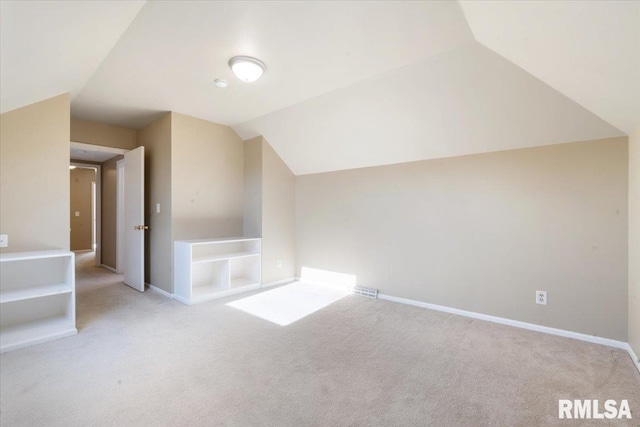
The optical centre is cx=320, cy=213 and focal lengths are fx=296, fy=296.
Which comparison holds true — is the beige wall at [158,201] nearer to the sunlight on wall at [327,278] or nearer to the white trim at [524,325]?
the sunlight on wall at [327,278]

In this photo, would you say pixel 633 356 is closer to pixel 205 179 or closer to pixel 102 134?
pixel 205 179

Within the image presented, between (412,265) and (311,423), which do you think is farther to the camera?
(412,265)

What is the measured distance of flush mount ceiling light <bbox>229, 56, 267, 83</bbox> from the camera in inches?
96.3

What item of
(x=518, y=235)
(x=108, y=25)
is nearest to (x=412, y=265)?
(x=518, y=235)

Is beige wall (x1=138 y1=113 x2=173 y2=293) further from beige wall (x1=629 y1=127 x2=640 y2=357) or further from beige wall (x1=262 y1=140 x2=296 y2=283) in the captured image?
beige wall (x1=629 y1=127 x2=640 y2=357)

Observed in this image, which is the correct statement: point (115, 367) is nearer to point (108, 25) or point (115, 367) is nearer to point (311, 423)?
point (311, 423)

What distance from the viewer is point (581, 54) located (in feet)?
5.60

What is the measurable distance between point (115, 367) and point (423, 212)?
3.27 metres

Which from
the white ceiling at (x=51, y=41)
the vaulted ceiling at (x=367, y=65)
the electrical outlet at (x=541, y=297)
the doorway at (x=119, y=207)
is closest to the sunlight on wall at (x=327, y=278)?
the vaulted ceiling at (x=367, y=65)

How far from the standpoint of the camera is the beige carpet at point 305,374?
1.65 metres

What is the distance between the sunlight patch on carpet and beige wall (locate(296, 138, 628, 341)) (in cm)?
48

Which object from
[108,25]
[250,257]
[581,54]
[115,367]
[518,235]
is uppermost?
[108,25]

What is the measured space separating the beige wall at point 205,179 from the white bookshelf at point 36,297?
128cm

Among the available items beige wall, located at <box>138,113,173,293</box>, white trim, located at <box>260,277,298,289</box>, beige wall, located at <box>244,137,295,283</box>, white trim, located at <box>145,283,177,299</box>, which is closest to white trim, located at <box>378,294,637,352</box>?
white trim, located at <box>260,277,298,289</box>
